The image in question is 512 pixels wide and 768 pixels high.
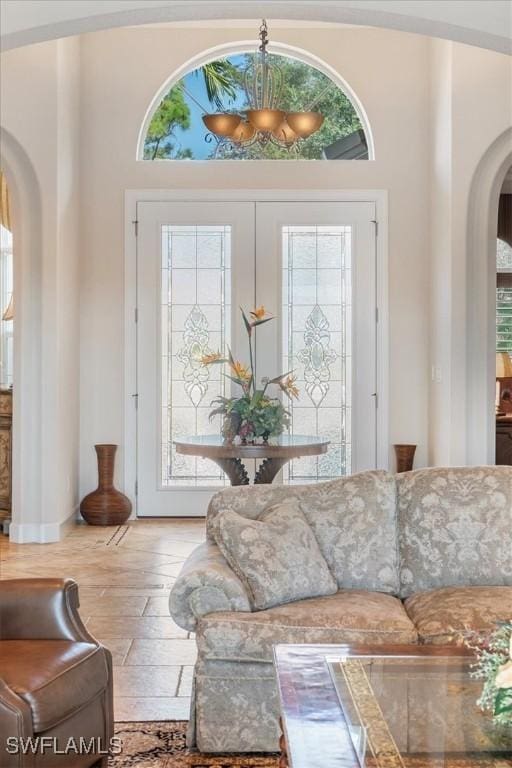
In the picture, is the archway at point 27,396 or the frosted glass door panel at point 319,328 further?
the frosted glass door panel at point 319,328

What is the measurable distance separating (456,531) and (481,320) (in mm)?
3214

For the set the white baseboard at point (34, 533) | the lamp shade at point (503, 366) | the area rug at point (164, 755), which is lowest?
the area rug at point (164, 755)

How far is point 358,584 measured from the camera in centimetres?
377

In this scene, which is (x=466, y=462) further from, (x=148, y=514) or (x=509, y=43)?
(x=509, y=43)

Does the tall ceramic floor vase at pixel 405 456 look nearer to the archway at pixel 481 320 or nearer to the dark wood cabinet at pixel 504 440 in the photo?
the dark wood cabinet at pixel 504 440

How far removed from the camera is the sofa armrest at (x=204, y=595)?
11.0ft

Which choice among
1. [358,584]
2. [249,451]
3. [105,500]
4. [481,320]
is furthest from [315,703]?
[105,500]

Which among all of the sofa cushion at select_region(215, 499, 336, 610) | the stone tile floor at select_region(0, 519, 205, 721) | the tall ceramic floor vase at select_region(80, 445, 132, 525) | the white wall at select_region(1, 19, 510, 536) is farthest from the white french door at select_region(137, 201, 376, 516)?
the sofa cushion at select_region(215, 499, 336, 610)

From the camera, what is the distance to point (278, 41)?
7988 mm

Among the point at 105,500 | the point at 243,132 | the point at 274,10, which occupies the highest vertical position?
the point at 243,132

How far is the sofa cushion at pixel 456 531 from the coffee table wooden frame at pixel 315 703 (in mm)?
817

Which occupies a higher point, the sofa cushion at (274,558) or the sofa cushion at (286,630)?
the sofa cushion at (274,558)

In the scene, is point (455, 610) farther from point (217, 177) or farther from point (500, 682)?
point (217, 177)
